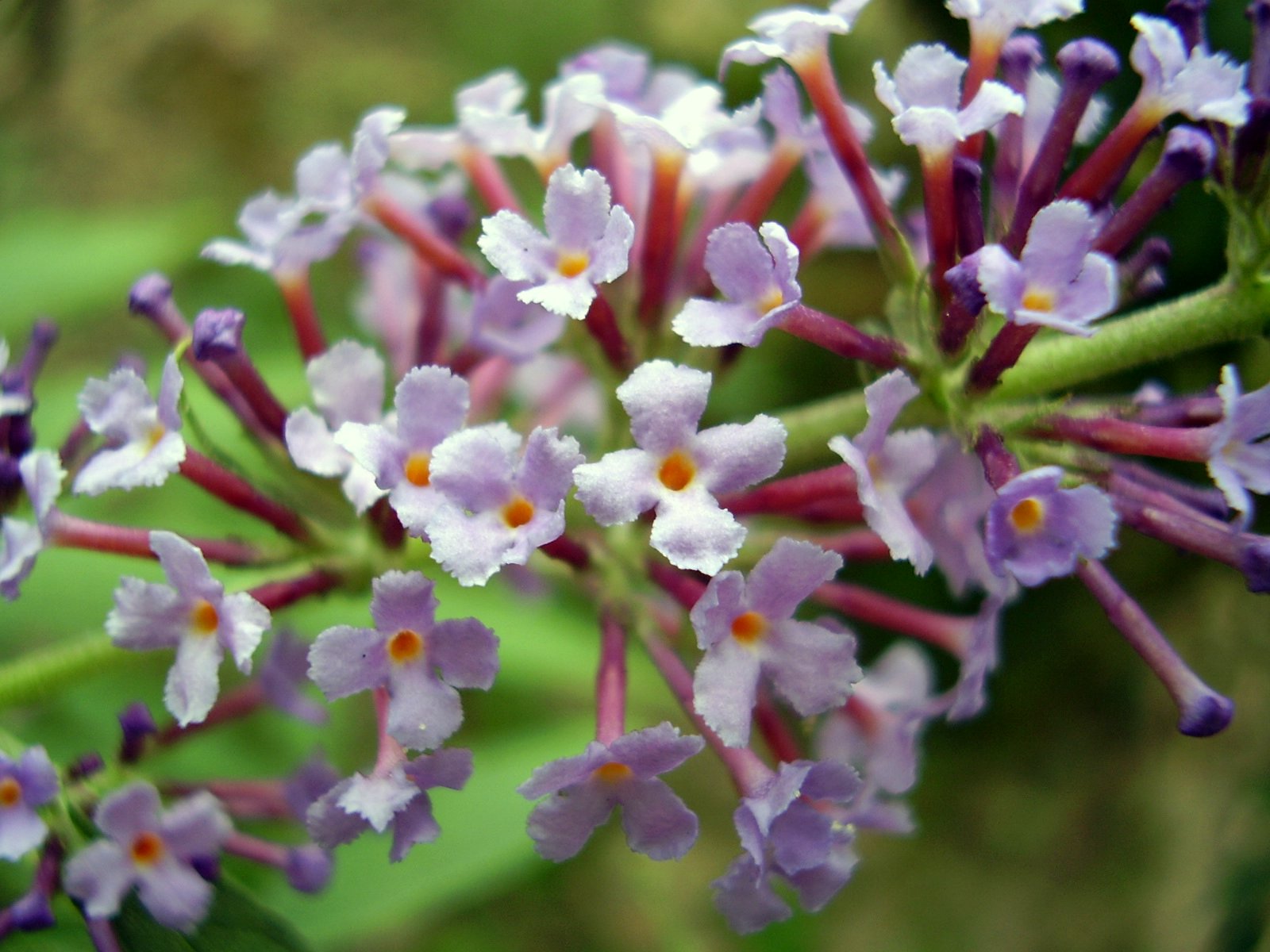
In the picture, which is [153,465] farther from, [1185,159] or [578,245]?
[1185,159]

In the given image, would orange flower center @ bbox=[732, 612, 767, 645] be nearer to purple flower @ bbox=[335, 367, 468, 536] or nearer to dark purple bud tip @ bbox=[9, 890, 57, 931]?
purple flower @ bbox=[335, 367, 468, 536]

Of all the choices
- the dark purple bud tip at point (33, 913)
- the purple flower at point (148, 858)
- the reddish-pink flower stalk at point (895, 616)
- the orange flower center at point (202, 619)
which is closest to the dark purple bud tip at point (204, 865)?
the purple flower at point (148, 858)

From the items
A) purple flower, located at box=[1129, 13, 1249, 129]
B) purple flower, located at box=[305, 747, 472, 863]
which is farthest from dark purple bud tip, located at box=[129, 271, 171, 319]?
purple flower, located at box=[1129, 13, 1249, 129]

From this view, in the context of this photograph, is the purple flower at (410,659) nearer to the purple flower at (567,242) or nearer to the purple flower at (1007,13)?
the purple flower at (567,242)

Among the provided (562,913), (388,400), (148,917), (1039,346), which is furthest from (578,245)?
(562,913)

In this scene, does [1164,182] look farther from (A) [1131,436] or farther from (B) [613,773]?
(B) [613,773]
